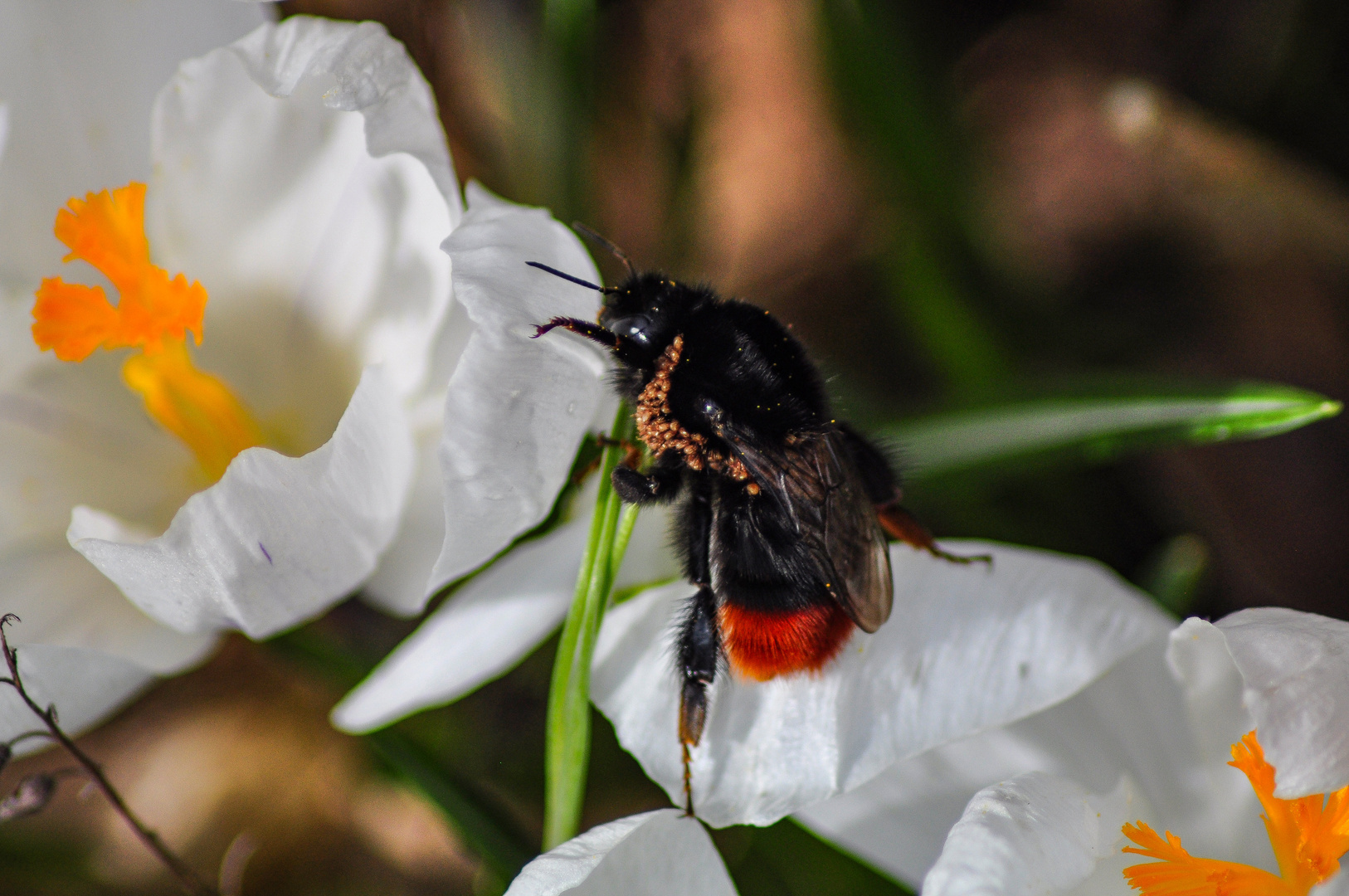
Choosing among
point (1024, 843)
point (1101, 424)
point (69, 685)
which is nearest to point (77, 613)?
point (69, 685)

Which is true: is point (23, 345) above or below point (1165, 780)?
above

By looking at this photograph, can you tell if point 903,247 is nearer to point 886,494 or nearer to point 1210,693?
point 886,494

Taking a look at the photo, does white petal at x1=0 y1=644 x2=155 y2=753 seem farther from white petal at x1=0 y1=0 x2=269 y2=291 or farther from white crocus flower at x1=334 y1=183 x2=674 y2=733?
white petal at x1=0 y1=0 x2=269 y2=291

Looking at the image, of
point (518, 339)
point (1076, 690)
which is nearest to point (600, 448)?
point (518, 339)

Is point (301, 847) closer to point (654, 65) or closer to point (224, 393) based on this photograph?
point (224, 393)

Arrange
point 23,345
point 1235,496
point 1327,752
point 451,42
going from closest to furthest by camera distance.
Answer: point 1327,752 → point 23,345 → point 1235,496 → point 451,42

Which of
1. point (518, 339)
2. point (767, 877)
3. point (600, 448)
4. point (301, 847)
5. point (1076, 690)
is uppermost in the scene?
point (518, 339)
